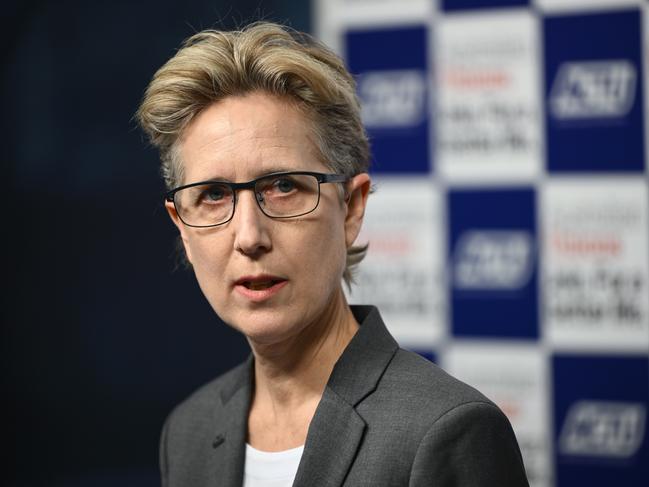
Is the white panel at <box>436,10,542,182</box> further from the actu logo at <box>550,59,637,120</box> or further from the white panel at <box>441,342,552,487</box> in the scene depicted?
the white panel at <box>441,342,552,487</box>

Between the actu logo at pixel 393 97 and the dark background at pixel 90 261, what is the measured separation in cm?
54

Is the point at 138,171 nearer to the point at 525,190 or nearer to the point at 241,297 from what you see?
the point at 525,190

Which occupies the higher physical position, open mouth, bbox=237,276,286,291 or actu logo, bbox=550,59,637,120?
actu logo, bbox=550,59,637,120

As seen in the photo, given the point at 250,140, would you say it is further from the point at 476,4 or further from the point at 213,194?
the point at 476,4

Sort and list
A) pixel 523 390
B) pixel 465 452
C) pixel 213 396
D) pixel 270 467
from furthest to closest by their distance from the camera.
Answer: pixel 523 390, pixel 213 396, pixel 270 467, pixel 465 452

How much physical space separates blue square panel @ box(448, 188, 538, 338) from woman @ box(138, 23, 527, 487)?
1.96 metres

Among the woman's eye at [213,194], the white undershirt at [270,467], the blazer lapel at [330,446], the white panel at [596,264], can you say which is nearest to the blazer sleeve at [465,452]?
the blazer lapel at [330,446]

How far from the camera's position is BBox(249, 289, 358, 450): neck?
4.35ft

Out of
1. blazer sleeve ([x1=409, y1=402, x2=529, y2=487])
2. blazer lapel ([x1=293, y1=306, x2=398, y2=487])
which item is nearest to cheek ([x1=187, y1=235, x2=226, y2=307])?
blazer lapel ([x1=293, y1=306, x2=398, y2=487])

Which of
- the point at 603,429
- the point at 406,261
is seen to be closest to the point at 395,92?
the point at 406,261

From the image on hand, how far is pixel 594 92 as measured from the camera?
3.12 meters

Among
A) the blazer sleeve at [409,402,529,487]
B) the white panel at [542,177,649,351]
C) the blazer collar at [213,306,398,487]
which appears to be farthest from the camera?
the white panel at [542,177,649,351]

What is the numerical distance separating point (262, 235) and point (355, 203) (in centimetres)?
20

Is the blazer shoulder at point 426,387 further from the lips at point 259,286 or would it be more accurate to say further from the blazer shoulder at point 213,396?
the blazer shoulder at point 213,396
